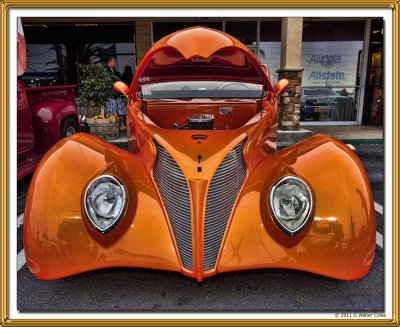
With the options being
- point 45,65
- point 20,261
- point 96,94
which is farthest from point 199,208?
point 45,65

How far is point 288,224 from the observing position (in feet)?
7.82

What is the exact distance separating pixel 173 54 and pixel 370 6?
1.86 meters

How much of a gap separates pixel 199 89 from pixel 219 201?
1.90 m

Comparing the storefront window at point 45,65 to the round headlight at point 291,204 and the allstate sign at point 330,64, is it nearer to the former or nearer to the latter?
the allstate sign at point 330,64

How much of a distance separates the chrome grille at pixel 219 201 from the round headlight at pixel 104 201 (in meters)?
0.63

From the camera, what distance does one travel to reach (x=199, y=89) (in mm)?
4027

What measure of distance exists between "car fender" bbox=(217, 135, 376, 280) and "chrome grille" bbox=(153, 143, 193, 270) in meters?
0.26

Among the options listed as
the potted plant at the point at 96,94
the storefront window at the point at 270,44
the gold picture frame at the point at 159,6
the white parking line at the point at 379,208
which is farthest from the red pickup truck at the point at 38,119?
the storefront window at the point at 270,44

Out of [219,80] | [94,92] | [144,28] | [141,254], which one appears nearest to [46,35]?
[144,28]

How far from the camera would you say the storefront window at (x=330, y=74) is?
433 inches

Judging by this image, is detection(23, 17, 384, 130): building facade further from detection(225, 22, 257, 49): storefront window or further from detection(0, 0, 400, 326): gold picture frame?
detection(0, 0, 400, 326): gold picture frame

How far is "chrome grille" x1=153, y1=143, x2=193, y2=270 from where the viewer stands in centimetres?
244

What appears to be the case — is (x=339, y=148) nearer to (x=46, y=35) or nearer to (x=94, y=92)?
(x=94, y=92)

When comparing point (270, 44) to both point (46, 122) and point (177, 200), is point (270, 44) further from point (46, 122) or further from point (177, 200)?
point (177, 200)
